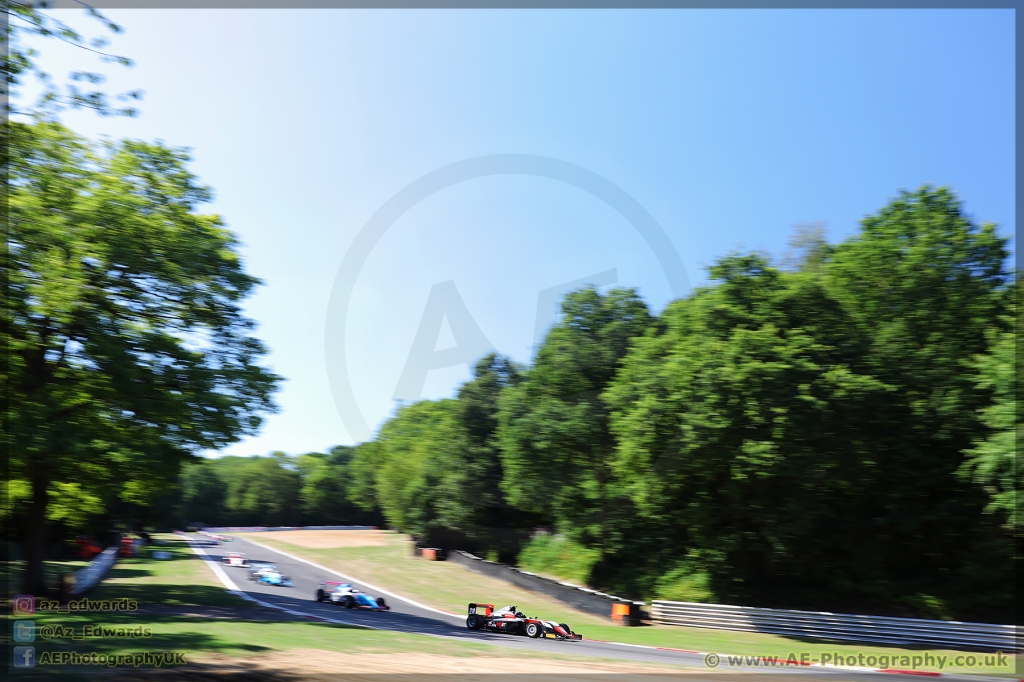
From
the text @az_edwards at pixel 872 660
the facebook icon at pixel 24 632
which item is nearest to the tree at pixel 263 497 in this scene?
the facebook icon at pixel 24 632

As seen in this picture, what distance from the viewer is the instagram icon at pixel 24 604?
17286 millimetres

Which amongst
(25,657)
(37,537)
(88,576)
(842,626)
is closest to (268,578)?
(88,576)

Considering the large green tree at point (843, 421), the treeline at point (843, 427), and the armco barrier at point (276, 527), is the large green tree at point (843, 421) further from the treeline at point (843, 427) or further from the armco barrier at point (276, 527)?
the armco barrier at point (276, 527)

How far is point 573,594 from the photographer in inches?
1196

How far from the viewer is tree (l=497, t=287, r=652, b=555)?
3356 cm

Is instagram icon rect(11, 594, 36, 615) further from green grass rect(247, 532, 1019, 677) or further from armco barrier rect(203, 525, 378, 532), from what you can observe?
armco barrier rect(203, 525, 378, 532)

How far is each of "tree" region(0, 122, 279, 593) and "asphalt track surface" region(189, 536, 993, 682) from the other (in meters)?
7.96

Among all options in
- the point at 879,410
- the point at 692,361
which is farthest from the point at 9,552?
the point at 879,410

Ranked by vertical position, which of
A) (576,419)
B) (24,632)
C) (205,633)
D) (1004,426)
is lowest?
(205,633)

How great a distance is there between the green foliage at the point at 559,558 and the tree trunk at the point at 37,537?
23.5 m

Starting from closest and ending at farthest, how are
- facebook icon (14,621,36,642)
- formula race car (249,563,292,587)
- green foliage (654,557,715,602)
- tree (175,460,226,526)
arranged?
1. facebook icon (14,621,36,642)
2. green foliage (654,557,715,602)
3. formula race car (249,563,292,587)
4. tree (175,460,226,526)

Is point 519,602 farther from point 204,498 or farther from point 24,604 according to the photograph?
point 204,498

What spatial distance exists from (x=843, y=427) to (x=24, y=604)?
26349 millimetres

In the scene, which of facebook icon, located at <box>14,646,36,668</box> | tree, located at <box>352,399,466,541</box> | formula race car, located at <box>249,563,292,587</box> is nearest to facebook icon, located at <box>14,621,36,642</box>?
facebook icon, located at <box>14,646,36,668</box>
